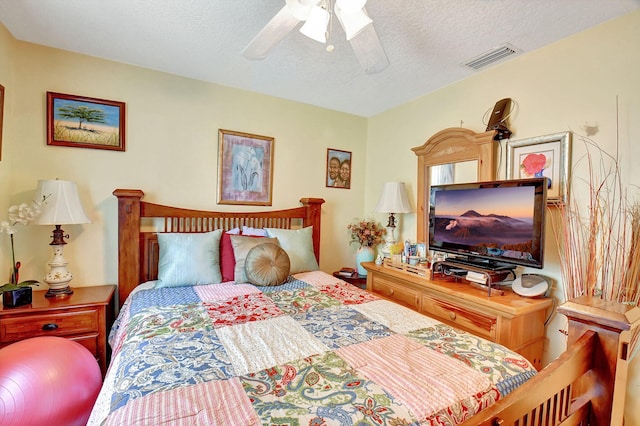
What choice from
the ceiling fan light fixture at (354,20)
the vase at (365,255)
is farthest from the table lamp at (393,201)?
the ceiling fan light fixture at (354,20)

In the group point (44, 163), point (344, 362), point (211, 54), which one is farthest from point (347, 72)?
point (44, 163)

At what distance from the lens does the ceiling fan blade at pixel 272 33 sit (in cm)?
140

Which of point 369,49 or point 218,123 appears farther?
point 218,123

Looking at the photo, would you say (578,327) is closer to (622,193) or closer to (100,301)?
(622,193)

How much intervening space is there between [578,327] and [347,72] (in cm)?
221

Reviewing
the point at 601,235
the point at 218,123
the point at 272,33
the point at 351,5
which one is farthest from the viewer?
the point at 218,123

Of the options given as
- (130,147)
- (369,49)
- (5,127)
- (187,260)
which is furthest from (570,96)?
(5,127)

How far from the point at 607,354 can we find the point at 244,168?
270cm

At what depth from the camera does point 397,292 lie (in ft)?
8.23

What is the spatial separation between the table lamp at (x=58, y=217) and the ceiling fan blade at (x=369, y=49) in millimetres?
2096

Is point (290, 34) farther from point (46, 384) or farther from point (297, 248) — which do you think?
point (46, 384)

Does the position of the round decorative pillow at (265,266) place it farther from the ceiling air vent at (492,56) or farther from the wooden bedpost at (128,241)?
the ceiling air vent at (492,56)

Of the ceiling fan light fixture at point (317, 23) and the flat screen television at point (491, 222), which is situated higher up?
the ceiling fan light fixture at point (317, 23)

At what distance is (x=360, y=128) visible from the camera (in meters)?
3.56
